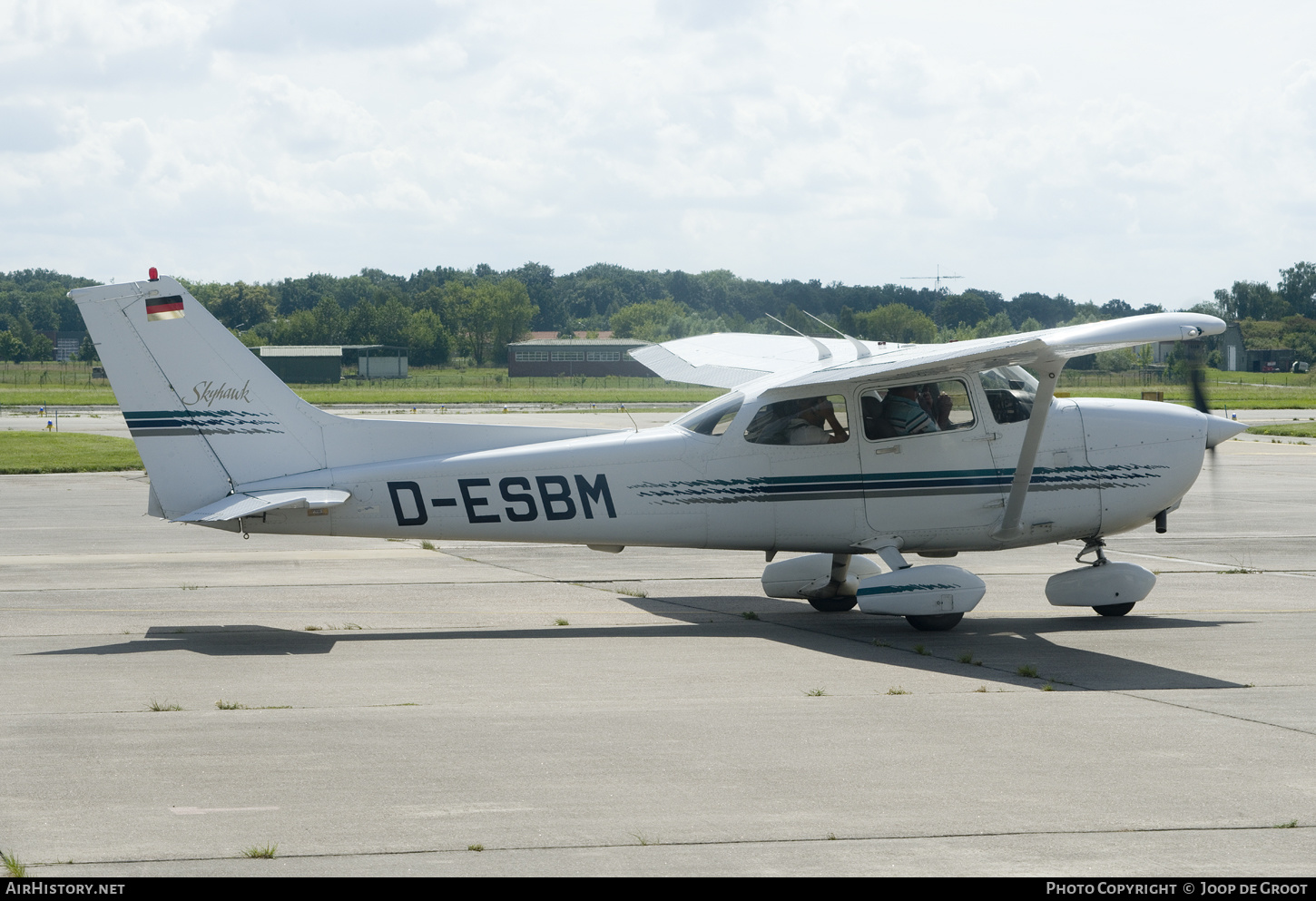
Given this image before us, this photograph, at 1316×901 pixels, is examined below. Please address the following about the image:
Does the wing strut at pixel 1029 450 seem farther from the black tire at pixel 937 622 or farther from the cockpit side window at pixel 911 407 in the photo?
the black tire at pixel 937 622

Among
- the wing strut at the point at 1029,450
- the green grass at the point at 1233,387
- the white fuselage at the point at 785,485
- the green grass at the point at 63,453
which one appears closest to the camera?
the wing strut at the point at 1029,450

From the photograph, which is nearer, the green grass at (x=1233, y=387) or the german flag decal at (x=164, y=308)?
the german flag decal at (x=164, y=308)

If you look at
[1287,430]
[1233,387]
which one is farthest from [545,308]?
[1287,430]

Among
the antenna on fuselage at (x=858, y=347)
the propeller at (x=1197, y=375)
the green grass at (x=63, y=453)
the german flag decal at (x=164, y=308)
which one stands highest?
the german flag decal at (x=164, y=308)

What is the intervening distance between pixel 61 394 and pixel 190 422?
223 ft

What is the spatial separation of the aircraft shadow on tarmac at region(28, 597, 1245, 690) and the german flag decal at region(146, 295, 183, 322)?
2804 mm

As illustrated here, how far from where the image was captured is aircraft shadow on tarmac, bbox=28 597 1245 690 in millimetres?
9623

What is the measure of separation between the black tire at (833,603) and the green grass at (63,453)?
1899 centimetres

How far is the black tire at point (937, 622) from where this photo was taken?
11.3 meters

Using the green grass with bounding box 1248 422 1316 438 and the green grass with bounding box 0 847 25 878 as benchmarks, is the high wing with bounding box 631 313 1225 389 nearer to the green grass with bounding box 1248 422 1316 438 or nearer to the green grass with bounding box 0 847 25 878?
the green grass with bounding box 0 847 25 878

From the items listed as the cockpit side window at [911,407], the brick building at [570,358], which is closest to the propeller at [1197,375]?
the cockpit side window at [911,407]

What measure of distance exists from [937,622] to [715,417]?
2764 mm

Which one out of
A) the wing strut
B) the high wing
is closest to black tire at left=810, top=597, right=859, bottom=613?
the wing strut
